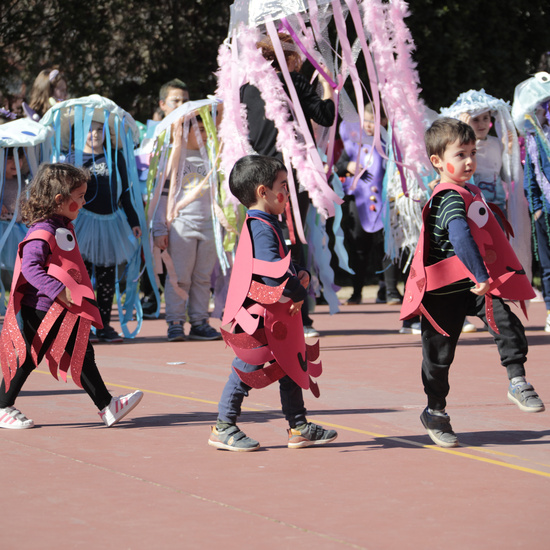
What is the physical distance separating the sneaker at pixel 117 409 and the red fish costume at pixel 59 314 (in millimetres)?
178

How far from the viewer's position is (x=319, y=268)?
8.53 meters

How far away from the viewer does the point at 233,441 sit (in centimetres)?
439

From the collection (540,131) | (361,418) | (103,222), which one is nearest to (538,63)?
(540,131)

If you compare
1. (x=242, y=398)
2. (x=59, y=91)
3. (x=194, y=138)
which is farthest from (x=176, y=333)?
(x=242, y=398)

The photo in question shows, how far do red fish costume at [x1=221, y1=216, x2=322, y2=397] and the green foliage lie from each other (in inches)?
508

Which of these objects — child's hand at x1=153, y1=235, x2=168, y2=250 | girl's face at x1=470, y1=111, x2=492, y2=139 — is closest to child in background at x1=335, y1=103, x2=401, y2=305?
girl's face at x1=470, y1=111, x2=492, y2=139

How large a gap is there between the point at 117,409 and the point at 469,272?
1743 millimetres

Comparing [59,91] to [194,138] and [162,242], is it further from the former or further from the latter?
[162,242]

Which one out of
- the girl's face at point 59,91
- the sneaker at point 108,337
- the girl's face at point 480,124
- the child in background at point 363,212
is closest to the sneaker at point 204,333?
the sneaker at point 108,337

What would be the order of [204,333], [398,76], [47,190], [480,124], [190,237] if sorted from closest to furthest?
[47,190] < [398,76] < [480,124] < [190,237] < [204,333]

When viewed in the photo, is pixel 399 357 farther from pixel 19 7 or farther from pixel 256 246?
pixel 19 7

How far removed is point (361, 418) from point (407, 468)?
1.08 m

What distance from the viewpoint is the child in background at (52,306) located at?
496cm

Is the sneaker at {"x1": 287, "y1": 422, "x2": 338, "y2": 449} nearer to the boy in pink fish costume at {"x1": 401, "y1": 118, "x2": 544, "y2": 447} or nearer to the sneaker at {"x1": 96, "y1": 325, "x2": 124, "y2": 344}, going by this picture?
the boy in pink fish costume at {"x1": 401, "y1": 118, "x2": 544, "y2": 447}
